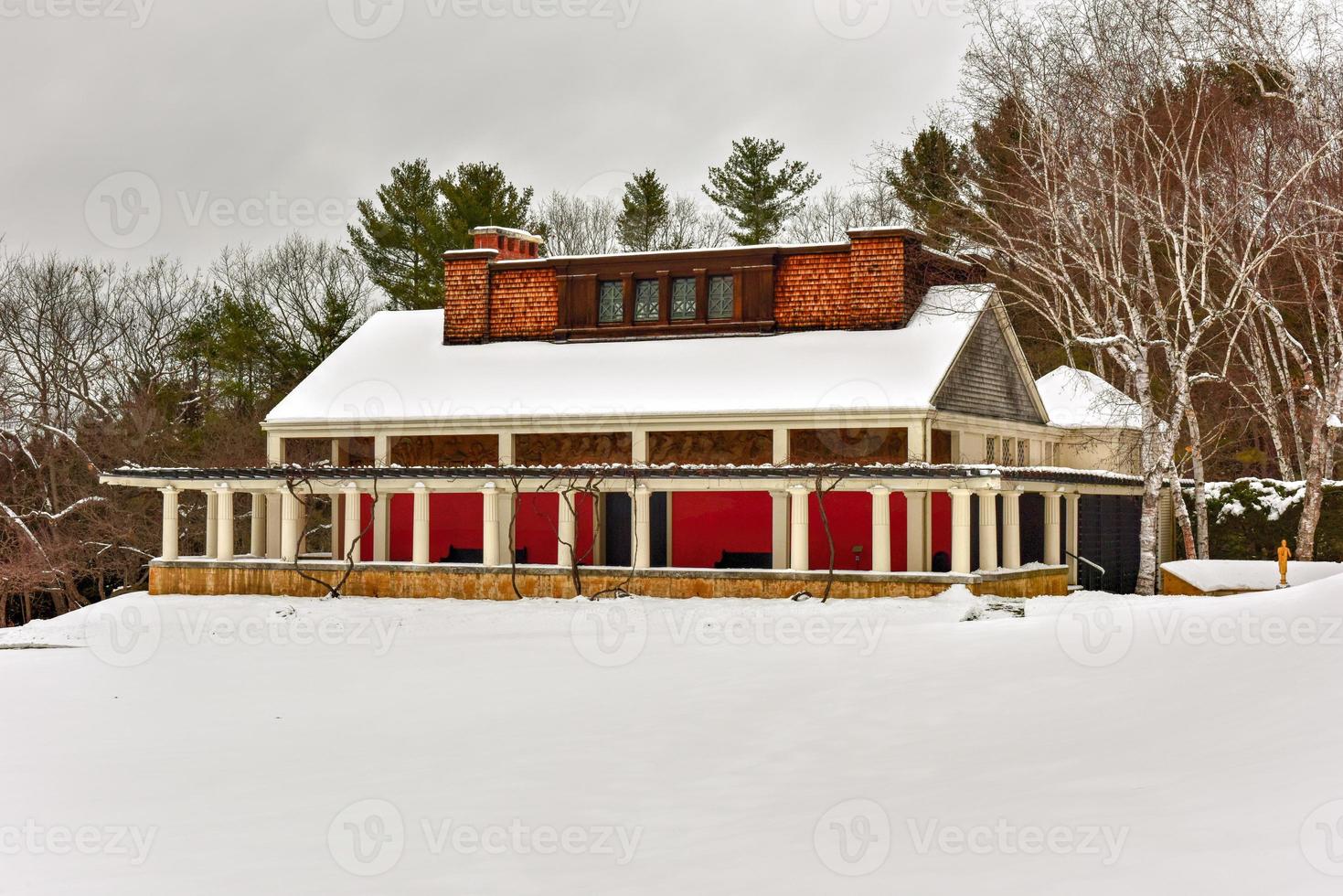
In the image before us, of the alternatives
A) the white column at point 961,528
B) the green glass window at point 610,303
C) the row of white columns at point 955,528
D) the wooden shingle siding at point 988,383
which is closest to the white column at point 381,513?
the green glass window at point 610,303

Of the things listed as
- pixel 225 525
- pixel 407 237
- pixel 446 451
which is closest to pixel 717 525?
pixel 446 451

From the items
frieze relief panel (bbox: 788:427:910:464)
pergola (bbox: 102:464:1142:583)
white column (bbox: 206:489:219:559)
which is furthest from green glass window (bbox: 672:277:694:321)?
white column (bbox: 206:489:219:559)

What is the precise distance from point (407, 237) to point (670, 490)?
2961 cm

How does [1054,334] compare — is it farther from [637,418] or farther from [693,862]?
[693,862]

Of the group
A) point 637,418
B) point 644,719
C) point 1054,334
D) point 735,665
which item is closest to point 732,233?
point 1054,334

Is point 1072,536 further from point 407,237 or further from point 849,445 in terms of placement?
point 407,237

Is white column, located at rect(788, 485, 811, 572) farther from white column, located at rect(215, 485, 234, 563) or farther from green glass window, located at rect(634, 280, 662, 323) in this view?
white column, located at rect(215, 485, 234, 563)

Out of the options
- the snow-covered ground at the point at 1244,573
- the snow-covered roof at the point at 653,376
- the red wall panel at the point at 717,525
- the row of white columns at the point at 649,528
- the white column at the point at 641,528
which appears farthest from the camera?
the red wall panel at the point at 717,525

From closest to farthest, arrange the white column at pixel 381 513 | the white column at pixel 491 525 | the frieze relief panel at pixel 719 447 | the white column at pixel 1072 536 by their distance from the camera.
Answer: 1. the white column at pixel 491 525
2. the frieze relief panel at pixel 719 447
3. the white column at pixel 381 513
4. the white column at pixel 1072 536

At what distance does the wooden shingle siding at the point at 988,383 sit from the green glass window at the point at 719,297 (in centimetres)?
585

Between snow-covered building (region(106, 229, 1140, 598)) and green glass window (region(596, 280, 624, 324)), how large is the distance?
9 cm

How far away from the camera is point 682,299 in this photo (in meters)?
34.0

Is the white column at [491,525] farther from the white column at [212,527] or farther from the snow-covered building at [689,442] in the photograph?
the white column at [212,527]

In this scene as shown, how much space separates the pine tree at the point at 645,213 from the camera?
58.5 meters
